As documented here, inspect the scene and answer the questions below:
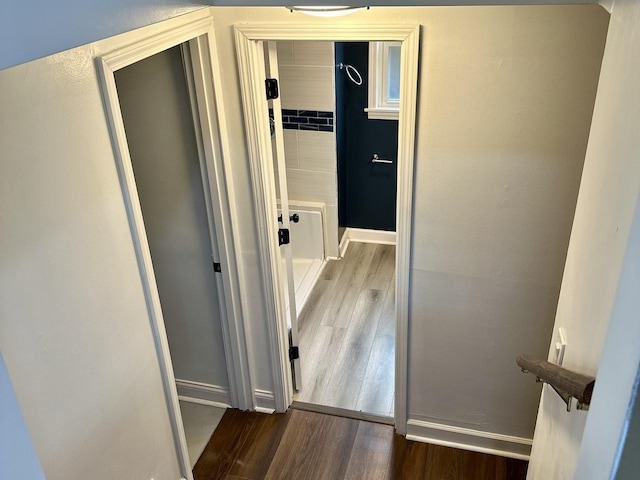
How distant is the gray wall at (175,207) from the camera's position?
96.3 inches

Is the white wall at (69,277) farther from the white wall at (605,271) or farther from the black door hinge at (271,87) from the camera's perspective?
the white wall at (605,271)

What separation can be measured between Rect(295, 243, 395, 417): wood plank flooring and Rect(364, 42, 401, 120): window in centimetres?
110

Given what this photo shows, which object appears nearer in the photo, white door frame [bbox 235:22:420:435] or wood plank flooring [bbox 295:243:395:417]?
white door frame [bbox 235:22:420:435]

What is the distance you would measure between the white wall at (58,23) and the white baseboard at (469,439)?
2.44 m

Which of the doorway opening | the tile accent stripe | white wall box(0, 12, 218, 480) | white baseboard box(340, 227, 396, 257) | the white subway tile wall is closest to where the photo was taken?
white wall box(0, 12, 218, 480)

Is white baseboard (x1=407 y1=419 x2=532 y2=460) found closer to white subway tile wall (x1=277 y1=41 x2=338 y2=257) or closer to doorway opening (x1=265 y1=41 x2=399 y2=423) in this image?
doorway opening (x1=265 y1=41 x2=399 y2=423)

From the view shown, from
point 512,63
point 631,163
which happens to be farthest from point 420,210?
point 631,163

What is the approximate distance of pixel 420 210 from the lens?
93.5 inches

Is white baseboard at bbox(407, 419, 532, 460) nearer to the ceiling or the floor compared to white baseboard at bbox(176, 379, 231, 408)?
nearer to the floor

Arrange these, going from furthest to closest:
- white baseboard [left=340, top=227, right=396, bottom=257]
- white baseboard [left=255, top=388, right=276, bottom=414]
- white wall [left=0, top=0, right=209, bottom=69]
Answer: white baseboard [left=340, top=227, right=396, bottom=257], white baseboard [left=255, top=388, right=276, bottom=414], white wall [left=0, top=0, right=209, bottom=69]

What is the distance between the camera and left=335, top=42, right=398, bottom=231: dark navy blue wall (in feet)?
13.4

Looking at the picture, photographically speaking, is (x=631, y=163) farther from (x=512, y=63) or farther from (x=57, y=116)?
(x=57, y=116)

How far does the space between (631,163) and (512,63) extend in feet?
3.94

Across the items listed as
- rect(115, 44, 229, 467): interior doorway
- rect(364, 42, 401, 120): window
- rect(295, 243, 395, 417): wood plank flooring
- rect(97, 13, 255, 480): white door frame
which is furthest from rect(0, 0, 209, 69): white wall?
rect(364, 42, 401, 120): window
